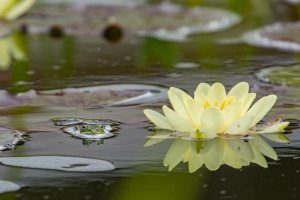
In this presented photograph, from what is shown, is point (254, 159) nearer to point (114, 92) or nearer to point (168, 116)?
point (168, 116)

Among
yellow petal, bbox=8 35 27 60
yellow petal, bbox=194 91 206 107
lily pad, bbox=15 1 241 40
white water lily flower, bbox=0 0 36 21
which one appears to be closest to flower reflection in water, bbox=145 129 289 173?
yellow petal, bbox=194 91 206 107

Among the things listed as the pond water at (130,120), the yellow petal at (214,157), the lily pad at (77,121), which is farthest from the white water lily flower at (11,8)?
the yellow petal at (214,157)

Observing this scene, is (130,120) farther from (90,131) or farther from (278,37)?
(278,37)

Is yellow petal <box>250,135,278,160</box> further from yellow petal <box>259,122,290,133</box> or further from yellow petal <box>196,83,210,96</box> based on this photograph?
yellow petal <box>196,83,210,96</box>

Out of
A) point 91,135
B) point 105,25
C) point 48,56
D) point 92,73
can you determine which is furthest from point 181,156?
point 105,25

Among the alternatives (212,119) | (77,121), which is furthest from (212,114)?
(77,121)

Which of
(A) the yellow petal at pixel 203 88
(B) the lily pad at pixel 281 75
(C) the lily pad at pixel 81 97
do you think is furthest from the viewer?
(B) the lily pad at pixel 281 75

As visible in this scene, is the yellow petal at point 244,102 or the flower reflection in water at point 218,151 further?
the yellow petal at point 244,102

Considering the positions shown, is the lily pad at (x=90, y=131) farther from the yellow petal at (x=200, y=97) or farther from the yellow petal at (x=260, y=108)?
the yellow petal at (x=260, y=108)
